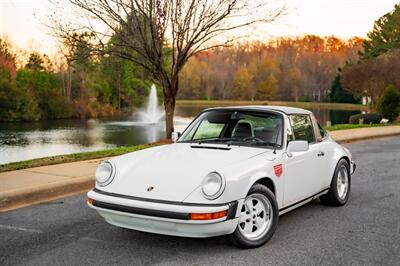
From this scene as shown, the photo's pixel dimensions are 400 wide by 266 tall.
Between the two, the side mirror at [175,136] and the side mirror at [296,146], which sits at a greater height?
the side mirror at [175,136]

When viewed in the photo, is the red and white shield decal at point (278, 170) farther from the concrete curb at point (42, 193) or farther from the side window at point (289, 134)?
the concrete curb at point (42, 193)

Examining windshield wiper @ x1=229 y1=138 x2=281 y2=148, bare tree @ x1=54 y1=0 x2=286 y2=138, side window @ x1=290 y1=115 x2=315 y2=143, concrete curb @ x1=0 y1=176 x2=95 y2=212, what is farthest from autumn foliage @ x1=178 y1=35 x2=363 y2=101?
windshield wiper @ x1=229 y1=138 x2=281 y2=148

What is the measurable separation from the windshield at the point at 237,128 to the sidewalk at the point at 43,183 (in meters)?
2.54

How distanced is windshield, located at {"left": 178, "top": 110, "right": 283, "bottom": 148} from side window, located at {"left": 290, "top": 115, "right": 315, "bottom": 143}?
294mm

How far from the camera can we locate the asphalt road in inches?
171

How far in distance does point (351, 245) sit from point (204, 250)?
1.52 metres

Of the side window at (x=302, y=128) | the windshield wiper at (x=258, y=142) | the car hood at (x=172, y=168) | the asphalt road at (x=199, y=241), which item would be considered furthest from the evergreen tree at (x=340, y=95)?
the car hood at (x=172, y=168)

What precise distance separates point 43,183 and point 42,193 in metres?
0.44

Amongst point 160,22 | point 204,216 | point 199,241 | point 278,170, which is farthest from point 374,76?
point 204,216

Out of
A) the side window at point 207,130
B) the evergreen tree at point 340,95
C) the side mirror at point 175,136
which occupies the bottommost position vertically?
the side mirror at point 175,136

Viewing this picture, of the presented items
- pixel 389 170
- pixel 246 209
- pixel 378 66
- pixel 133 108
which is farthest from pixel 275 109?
Answer: pixel 133 108

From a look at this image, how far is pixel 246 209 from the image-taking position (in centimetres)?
463

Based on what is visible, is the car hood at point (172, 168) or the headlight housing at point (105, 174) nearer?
the car hood at point (172, 168)

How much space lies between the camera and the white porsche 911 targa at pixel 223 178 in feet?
14.0
